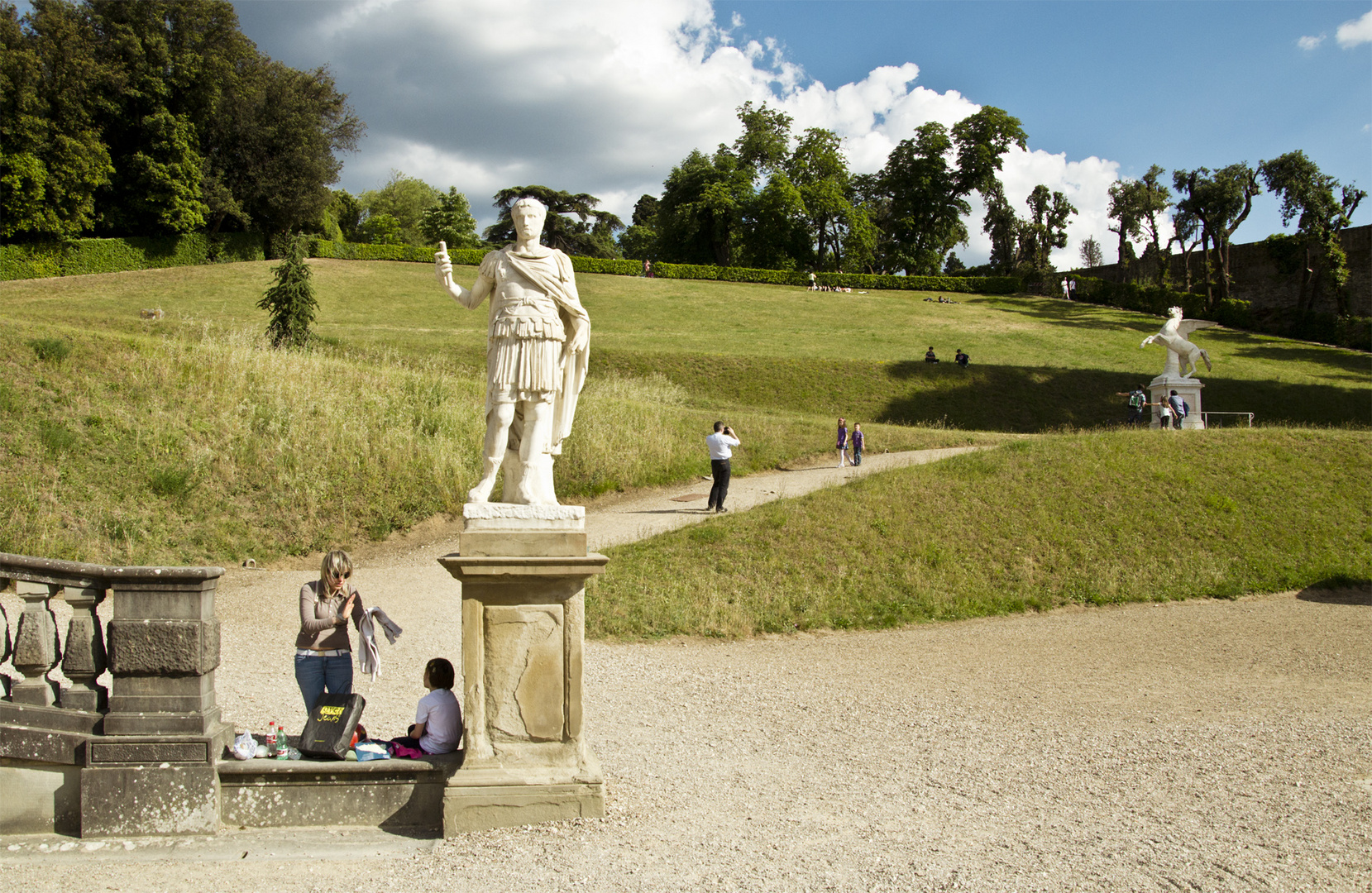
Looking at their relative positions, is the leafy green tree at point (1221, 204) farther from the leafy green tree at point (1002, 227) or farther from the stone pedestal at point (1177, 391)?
the stone pedestal at point (1177, 391)

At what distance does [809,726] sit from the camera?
743 cm

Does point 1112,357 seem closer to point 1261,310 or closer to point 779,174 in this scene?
point 1261,310

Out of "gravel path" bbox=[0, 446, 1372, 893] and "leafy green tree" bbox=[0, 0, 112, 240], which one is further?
"leafy green tree" bbox=[0, 0, 112, 240]

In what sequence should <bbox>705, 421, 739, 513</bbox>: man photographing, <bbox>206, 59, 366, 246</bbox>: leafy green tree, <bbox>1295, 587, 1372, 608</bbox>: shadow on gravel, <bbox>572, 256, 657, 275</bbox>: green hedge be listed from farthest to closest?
<bbox>572, 256, 657, 275</bbox>: green hedge
<bbox>206, 59, 366, 246</bbox>: leafy green tree
<bbox>705, 421, 739, 513</bbox>: man photographing
<bbox>1295, 587, 1372, 608</bbox>: shadow on gravel

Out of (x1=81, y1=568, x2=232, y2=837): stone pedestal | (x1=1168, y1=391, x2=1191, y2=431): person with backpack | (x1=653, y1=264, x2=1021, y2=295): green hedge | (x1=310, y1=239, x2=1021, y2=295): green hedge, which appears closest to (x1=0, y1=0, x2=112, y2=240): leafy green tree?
(x1=310, y1=239, x2=1021, y2=295): green hedge

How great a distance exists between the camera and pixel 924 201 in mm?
67188

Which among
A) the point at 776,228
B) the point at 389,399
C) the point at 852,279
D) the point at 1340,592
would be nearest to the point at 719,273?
the point at 776,228

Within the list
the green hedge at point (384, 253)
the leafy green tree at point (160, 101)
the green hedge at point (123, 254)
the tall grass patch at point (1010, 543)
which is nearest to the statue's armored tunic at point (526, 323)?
the tall grass patch at point (1010, 543)

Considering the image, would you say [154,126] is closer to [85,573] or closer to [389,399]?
[389,399]

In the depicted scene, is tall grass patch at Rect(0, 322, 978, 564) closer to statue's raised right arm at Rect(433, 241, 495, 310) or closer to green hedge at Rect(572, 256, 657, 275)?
statue's raised right arm at Rect(433, 241, 495, 310)

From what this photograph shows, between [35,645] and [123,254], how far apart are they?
47929mm

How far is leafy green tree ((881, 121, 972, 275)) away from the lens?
2625 inches

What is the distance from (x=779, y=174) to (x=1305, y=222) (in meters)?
32.5

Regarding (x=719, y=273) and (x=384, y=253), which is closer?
(x=384, y=253)
